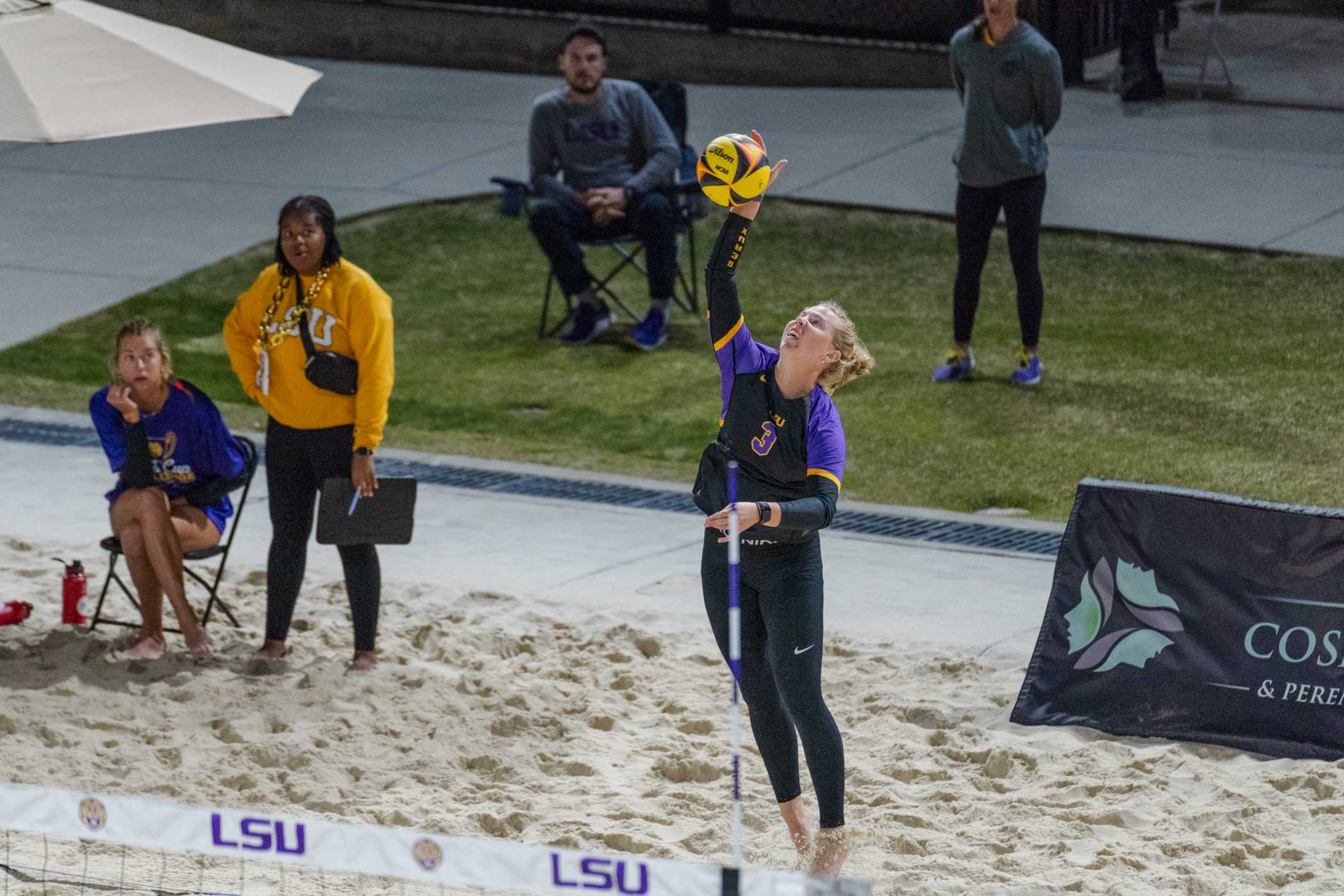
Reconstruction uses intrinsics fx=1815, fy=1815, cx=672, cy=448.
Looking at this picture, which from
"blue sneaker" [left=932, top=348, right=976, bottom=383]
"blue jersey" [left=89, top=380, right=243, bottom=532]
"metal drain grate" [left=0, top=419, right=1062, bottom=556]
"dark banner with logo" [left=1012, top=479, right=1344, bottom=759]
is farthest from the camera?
"blue sneaker" [left=932, top=348, right=976, bottom=383]

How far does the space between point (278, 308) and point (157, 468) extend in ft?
2.86

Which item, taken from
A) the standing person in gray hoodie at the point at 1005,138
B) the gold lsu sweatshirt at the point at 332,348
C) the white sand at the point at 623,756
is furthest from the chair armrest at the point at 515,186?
the gold lsu sweatshirt at the point at 332,348

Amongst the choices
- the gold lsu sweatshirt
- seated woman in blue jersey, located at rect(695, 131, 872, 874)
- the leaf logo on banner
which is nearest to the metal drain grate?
the leaf logo on banner

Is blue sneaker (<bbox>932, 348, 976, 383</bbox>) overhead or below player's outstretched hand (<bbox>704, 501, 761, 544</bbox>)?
below

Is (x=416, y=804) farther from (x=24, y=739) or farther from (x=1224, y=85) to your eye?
(x=1224, y=85)

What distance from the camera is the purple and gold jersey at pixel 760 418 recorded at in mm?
5078

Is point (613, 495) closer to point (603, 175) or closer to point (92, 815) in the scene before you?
point (603, 175)

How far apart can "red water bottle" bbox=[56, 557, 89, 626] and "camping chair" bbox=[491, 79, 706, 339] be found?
4298mm

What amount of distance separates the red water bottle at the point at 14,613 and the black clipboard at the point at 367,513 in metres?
1.47

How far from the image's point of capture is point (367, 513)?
6.71 meters

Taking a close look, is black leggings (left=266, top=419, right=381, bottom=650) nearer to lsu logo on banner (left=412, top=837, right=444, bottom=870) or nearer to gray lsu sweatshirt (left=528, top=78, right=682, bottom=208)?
lsu logo on banner (left=412, top=837, right=444, bottom=870)

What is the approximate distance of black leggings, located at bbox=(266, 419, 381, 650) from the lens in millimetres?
6762

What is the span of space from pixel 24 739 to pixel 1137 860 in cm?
376

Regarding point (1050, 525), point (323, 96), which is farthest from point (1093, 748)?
point (323, 96)
